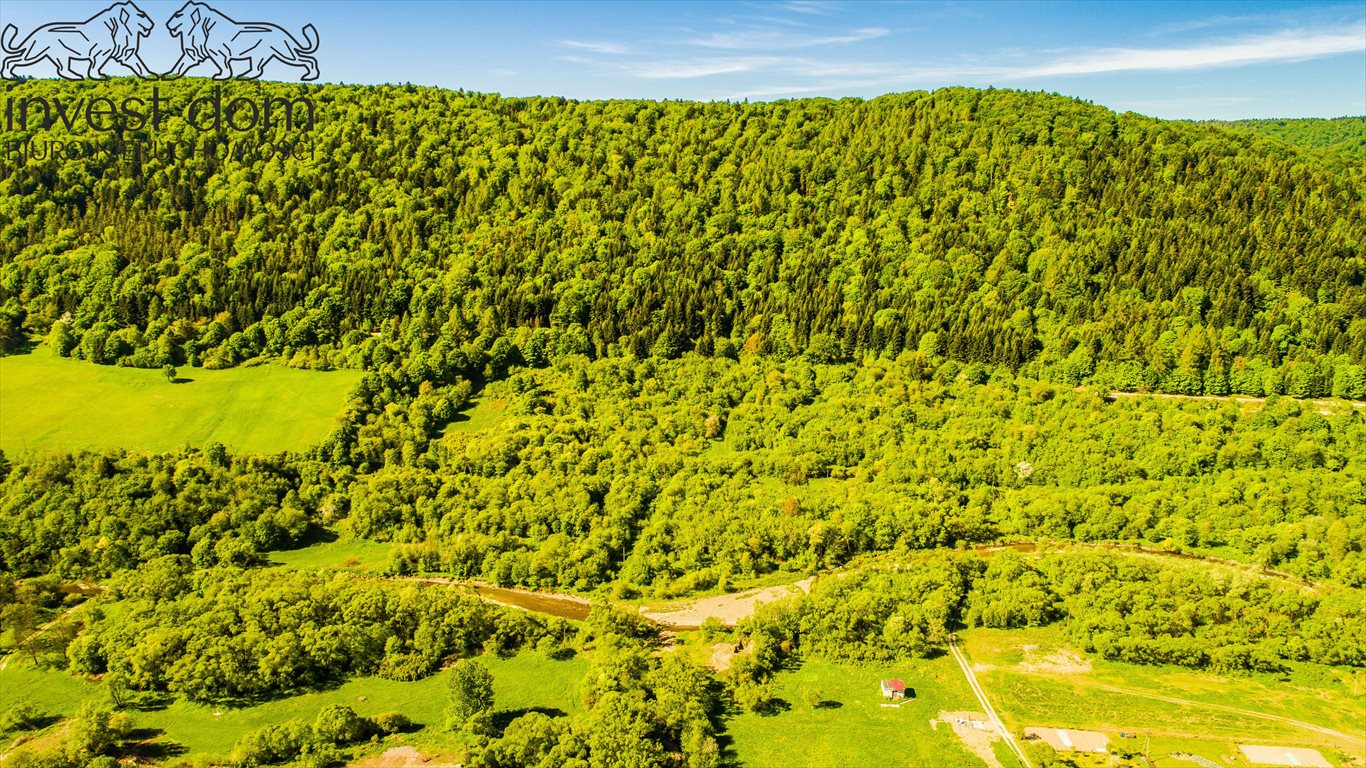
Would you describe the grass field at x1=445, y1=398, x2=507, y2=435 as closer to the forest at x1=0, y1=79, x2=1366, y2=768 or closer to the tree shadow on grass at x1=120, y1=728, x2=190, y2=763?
the forest at x1=0, y1=79, x2=1366, y2=768

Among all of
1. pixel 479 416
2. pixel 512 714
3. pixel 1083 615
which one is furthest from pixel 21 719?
pixel 1083 615

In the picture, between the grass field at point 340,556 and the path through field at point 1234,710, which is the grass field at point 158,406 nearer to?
the grass field at point 340,556

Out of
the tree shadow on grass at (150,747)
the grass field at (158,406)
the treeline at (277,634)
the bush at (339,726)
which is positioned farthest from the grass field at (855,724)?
the grass field at (158,406)

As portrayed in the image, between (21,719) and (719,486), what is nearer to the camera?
(21,719)

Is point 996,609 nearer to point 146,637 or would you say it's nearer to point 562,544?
point 562,544

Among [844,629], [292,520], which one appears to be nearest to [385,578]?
[292,520]

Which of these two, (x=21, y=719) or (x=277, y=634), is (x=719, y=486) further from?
(x=21, y=719)
